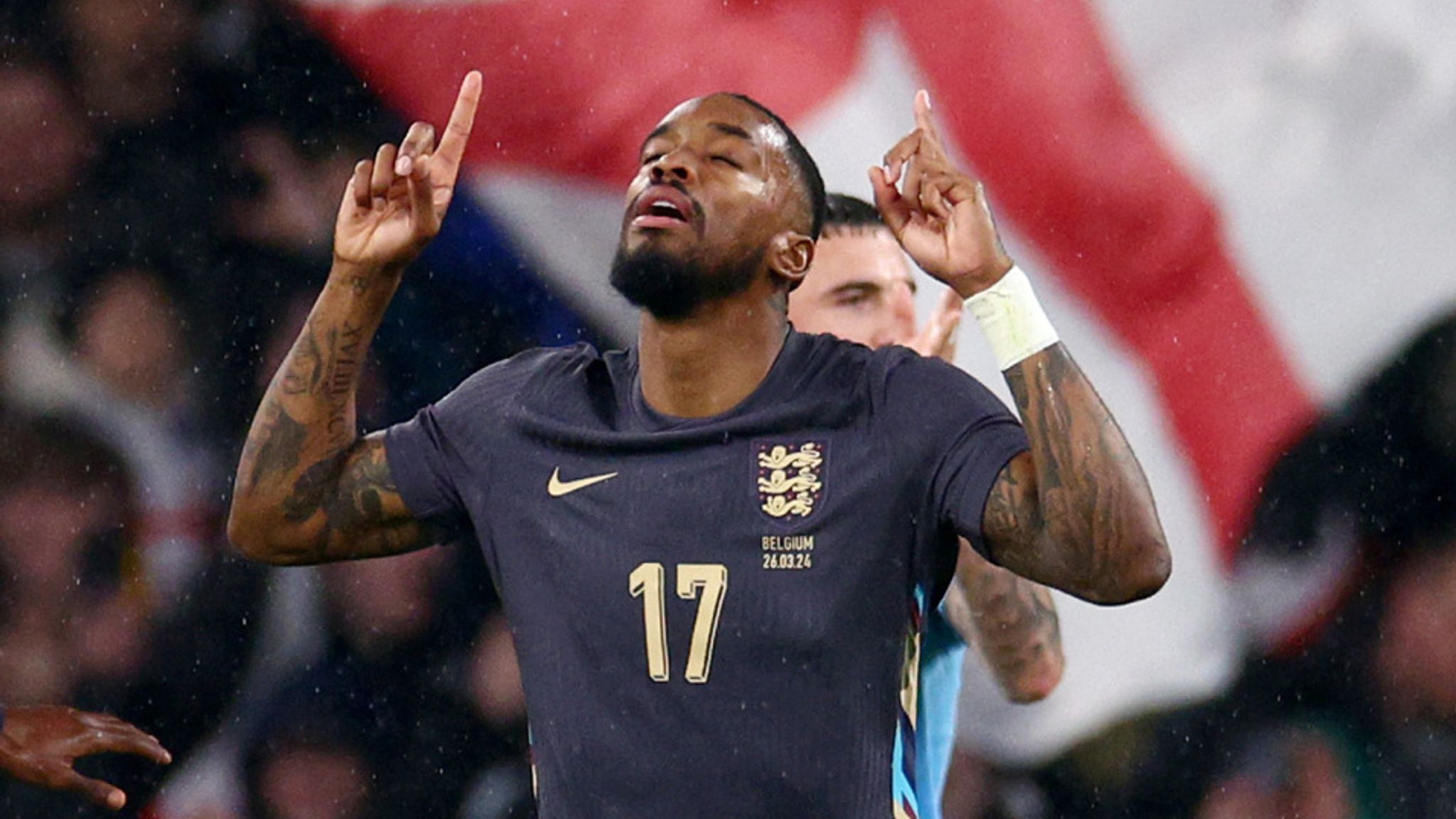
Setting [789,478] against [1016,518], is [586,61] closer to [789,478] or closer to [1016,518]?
[789,478]

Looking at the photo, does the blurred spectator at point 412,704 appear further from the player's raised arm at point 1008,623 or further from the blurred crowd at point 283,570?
the player's raised arm at point 1008,623

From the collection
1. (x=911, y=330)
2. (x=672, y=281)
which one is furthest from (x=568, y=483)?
(x=911, y=330)

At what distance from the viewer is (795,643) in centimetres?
220

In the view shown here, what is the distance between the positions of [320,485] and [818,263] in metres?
1.10

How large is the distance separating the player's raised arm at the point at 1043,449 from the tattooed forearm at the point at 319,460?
2.33ft

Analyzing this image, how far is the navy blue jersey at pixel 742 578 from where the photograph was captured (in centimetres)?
219

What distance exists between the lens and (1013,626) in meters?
3.14

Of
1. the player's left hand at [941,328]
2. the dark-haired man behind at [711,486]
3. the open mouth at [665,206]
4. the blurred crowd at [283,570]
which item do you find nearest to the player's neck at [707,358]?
the dark-haired man behind at [711,486]

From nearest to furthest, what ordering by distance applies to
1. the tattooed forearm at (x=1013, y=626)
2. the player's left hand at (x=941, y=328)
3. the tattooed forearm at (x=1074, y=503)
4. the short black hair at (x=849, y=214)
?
the tattooed forearm at (x=1074, y=503)
the tattooed forearm at (x=1013, y=626)
the player's left hand at (x=941, y=328)
the short black hair at (x=849, y=214)

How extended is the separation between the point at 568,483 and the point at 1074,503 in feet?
2.05

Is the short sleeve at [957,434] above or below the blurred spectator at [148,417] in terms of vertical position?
below

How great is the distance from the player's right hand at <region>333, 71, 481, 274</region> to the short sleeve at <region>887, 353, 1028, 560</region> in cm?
61

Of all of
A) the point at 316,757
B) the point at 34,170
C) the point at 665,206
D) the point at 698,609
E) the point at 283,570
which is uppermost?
the point at 34,170

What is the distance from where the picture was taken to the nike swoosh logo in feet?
7.66
